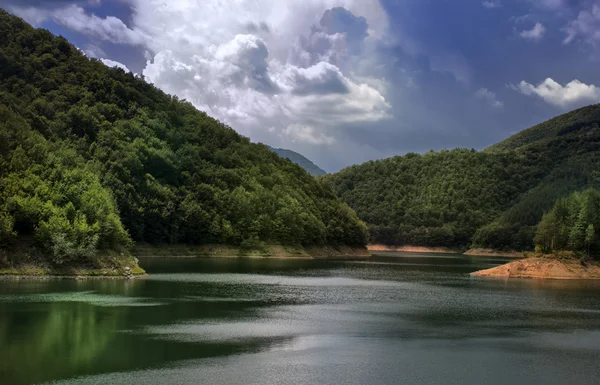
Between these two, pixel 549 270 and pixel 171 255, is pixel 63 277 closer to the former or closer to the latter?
pixel 171 255

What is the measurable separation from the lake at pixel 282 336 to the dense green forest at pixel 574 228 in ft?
99.2

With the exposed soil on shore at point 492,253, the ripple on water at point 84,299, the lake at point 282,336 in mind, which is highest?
the exposed soil on shore at point 492,253

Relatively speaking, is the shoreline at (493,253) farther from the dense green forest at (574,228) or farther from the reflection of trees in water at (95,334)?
the reflection of trees in water at (95,334)

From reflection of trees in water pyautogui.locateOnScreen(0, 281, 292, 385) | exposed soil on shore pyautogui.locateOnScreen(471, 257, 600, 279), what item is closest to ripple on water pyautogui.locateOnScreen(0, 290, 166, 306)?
reflection of trees in water pyautogui.locateOnScreen(0, 281, 292, 385)

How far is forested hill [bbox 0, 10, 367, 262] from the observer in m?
67.9

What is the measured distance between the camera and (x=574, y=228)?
82.6 meters

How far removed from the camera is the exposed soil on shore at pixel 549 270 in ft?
267

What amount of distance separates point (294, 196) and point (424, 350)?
12679cm

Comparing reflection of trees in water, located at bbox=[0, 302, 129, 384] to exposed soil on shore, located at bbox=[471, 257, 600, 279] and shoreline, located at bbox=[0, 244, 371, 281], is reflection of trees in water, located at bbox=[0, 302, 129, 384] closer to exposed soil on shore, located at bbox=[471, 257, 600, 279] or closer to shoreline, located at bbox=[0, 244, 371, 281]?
shoreline, located at bbox=[0, 244, 371, 281]

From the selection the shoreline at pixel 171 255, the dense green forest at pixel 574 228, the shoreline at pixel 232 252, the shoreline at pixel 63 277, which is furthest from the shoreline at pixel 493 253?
the shoreline at pixel 63 277

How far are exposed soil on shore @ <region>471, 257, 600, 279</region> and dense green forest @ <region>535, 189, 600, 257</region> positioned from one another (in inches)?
87.6

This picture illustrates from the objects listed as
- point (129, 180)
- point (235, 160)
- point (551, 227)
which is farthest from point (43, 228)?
point (235, 160)

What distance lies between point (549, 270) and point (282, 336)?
64.3 meters

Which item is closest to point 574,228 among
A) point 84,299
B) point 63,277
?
point 63,277
